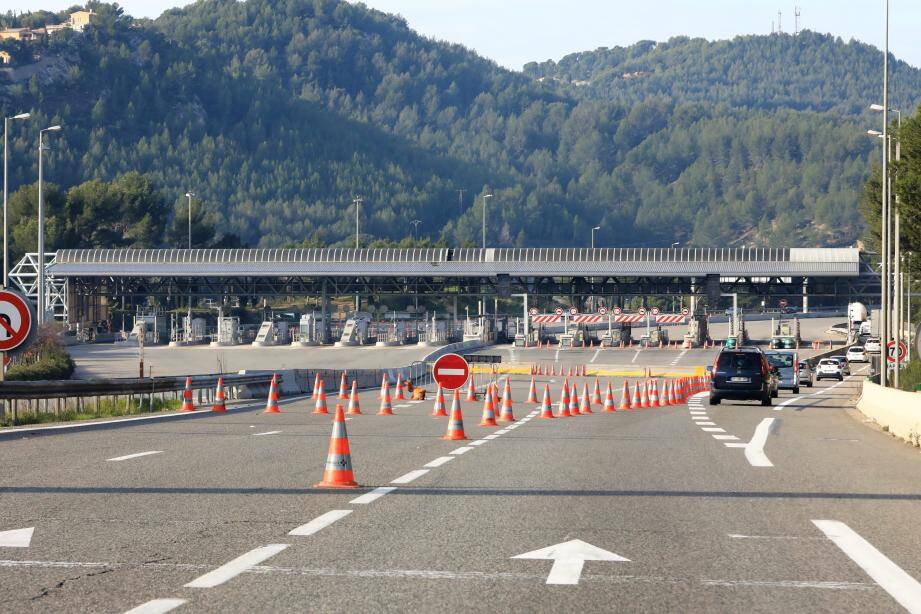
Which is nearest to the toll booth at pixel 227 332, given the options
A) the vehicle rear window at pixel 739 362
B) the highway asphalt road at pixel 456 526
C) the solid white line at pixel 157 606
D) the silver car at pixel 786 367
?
the silver car at pixel 786 367

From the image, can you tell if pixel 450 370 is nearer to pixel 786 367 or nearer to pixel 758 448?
pixel 758 448

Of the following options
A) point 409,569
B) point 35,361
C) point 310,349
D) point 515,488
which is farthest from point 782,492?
point 310,349

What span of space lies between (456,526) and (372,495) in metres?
2.06

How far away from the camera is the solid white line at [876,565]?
7934mm

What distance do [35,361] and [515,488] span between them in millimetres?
51361

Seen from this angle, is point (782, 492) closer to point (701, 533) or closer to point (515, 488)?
point (515, 488)

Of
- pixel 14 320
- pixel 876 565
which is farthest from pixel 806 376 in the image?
pixel 876 565

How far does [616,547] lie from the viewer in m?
9.64

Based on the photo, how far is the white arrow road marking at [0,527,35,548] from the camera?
31.1ft

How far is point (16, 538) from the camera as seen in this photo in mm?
9773

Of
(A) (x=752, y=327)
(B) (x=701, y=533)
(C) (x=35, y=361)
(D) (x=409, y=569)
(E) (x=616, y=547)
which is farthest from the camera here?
(A) (x=752, y=327)

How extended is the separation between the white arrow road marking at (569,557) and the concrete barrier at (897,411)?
44.1ft

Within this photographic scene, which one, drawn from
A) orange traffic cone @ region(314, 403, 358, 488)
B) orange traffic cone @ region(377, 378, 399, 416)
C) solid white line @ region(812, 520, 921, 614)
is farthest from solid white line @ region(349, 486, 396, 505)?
orange traffic cone @ region(377, 378, 399, 416)

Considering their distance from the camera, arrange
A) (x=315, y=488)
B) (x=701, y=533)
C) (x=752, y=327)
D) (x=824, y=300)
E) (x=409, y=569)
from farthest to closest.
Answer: (x=824, y=300)
(x=752, y=327)
(x=315, y=488)
(x=701, y=533)
(x=409, y=569)
